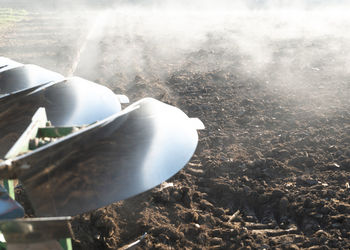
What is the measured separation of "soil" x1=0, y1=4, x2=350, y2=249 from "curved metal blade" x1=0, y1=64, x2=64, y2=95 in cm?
146

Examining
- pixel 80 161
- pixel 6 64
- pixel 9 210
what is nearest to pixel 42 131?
pixel 80 161

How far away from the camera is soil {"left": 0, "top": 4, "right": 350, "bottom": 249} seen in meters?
3.77

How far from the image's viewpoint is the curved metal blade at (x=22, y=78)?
393 cm

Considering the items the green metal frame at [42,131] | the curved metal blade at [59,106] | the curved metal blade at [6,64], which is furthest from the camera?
the curved metal blade at [6,64]

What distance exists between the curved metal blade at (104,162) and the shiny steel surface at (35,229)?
31 cm

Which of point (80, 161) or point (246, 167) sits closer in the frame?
point (80, 161)

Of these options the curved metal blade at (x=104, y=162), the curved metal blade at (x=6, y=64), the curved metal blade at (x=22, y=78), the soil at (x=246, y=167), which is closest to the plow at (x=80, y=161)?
the curved metal blade at (x=104, y=162)

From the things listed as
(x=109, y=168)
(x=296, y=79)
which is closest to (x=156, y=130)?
(x=109, y=168)

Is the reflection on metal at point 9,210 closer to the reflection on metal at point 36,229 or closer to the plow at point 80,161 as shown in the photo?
the plow at point 80,161

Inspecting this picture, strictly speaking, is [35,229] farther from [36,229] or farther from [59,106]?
[59,106]

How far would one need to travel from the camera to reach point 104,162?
247cm

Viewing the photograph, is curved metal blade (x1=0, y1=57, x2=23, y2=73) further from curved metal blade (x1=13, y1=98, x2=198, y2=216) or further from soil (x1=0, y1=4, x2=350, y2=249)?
curved metal blade (x1=13, y1=98, x2=198, y2=216)

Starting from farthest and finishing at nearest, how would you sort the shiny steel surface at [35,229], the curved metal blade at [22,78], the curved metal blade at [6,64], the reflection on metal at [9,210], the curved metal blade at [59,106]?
the curved metal blade at [6,64]
the curved metal blade at [22,78]
the curved metal blade at [59,106]
the reflection on metal at [9,210]
the shiny steel surface at [35,229]

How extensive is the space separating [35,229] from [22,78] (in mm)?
2494
